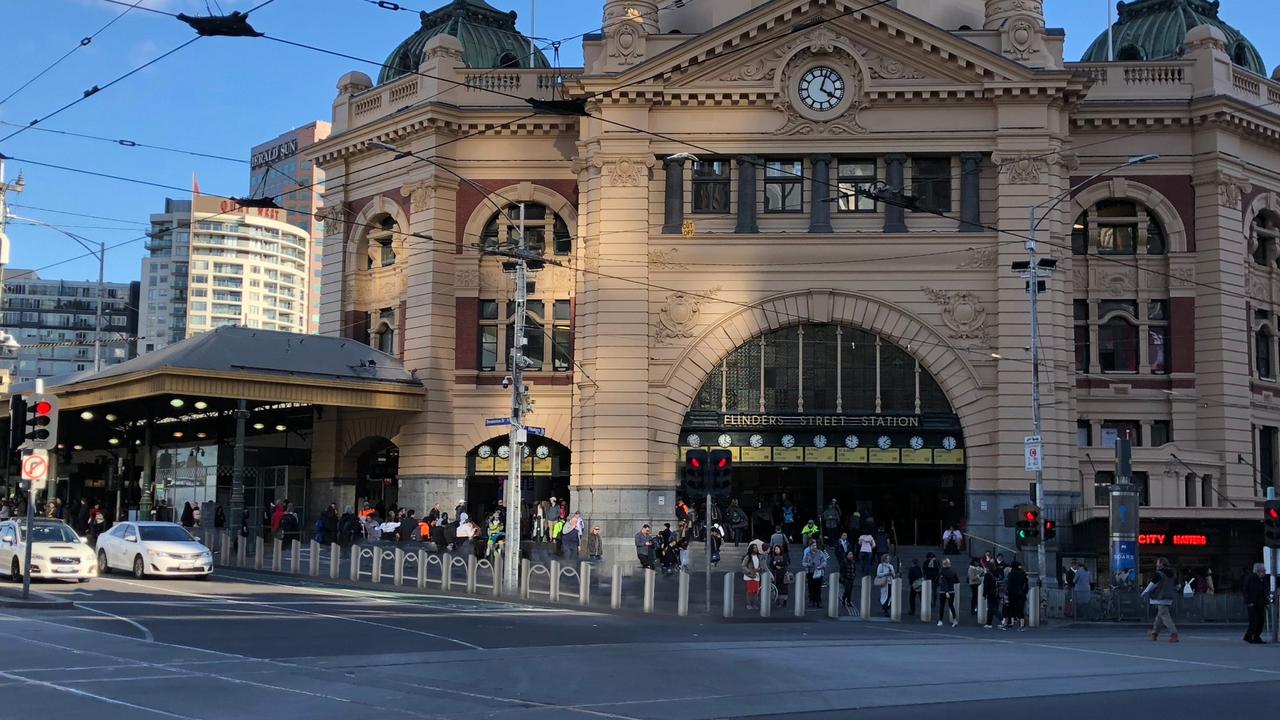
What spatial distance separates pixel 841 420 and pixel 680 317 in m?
6.53

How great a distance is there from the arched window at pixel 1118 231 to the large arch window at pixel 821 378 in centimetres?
899

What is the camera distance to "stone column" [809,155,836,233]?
47.7 m

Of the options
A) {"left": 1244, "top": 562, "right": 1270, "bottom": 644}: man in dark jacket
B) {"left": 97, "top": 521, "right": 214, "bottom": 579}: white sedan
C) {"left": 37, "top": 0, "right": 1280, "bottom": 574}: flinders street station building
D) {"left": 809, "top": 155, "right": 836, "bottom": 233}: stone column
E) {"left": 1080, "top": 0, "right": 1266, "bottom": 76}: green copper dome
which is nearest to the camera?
{"left": 1244, "top": 562, "right": 1270, "bottom": 644}: man in dark jacket

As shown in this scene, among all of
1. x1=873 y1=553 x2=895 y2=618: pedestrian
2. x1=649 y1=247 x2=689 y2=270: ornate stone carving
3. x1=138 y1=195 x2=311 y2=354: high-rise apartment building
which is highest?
x1=138 y1=195 x2=311 y2=354: high-rise apartment building

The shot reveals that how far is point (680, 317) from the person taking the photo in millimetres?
47812

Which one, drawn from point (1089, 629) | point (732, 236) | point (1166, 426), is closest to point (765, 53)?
point (732, 236)

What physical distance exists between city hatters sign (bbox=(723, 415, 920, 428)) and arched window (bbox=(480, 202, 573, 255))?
10.2m

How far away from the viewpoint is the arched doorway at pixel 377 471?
5428 cm

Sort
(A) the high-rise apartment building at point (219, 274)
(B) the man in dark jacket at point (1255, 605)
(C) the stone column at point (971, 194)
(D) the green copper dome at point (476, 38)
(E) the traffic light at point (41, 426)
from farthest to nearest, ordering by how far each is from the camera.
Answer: (A) the high-rise apartment building at point (219, 274), (D) the green copper dome at point (476, 38), (C) the stone column at point (971, 194), (B) the man in dark jacket at point (1255, 605), (E) the traffic light at point (41, 426)

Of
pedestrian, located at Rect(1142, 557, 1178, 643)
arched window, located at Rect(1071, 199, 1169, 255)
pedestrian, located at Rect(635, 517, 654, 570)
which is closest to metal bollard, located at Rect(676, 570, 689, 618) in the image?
pedestrian, located at Rect(635, 517, 654, 570)

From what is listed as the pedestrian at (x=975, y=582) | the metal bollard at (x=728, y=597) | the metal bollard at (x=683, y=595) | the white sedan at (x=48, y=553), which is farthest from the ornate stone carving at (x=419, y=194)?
the pedestrian at (x=975, y=582)

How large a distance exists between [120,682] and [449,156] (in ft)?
123

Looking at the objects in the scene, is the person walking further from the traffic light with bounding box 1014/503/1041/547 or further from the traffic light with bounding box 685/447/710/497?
the traffic light with bounding box 1014/503/1041/547

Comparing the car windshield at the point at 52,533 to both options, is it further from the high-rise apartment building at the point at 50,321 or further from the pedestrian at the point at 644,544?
the high-rise apartment building at the point at 50,321
